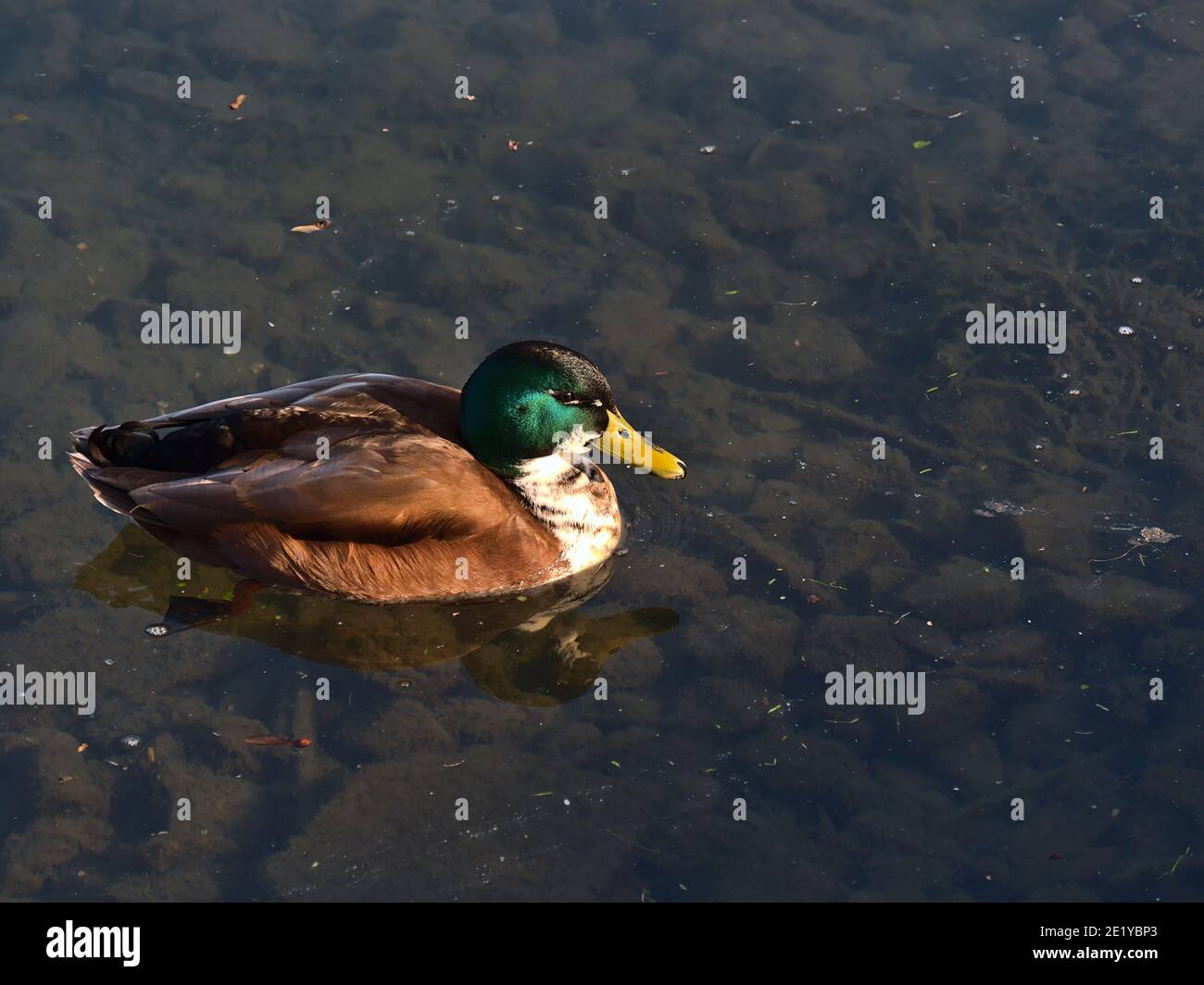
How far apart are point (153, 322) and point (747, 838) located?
548 cm

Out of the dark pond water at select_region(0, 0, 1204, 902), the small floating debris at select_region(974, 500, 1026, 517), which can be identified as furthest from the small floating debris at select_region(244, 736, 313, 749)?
the small floating debris at select_region(974, 500, 1026, 517)

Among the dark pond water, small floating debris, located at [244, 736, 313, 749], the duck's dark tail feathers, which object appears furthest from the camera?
the duck's dark tail feathers

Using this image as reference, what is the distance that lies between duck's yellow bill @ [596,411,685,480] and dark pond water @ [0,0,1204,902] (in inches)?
20.0

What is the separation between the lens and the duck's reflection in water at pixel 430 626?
7.34 m

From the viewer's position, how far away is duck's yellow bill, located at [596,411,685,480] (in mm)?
7672

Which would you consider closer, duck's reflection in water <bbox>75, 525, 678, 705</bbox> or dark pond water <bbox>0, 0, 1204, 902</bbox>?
dark pond water <bbox>0, 0, 1204, 902</bbox>

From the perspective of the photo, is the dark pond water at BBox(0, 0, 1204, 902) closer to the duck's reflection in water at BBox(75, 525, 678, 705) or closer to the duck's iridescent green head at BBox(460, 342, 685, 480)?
the duck's reflection in water at BBox(75, 525, 678, 705)

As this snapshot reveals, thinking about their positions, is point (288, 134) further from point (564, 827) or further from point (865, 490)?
point (564, 827)

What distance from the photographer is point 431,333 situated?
9.32m

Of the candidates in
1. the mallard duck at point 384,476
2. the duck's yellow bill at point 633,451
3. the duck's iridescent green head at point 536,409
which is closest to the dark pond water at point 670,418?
the mallard duck at point 384,476

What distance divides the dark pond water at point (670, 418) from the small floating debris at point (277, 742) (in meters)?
0.05

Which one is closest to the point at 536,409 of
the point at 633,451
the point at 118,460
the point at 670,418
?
the point at 633,451

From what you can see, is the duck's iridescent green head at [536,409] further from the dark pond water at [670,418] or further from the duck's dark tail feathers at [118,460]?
the duck's dark tail feathers at [118,460]

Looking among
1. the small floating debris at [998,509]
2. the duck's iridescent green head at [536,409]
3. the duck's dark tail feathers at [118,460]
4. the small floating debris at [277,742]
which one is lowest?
the small floating debris at [277,742]
